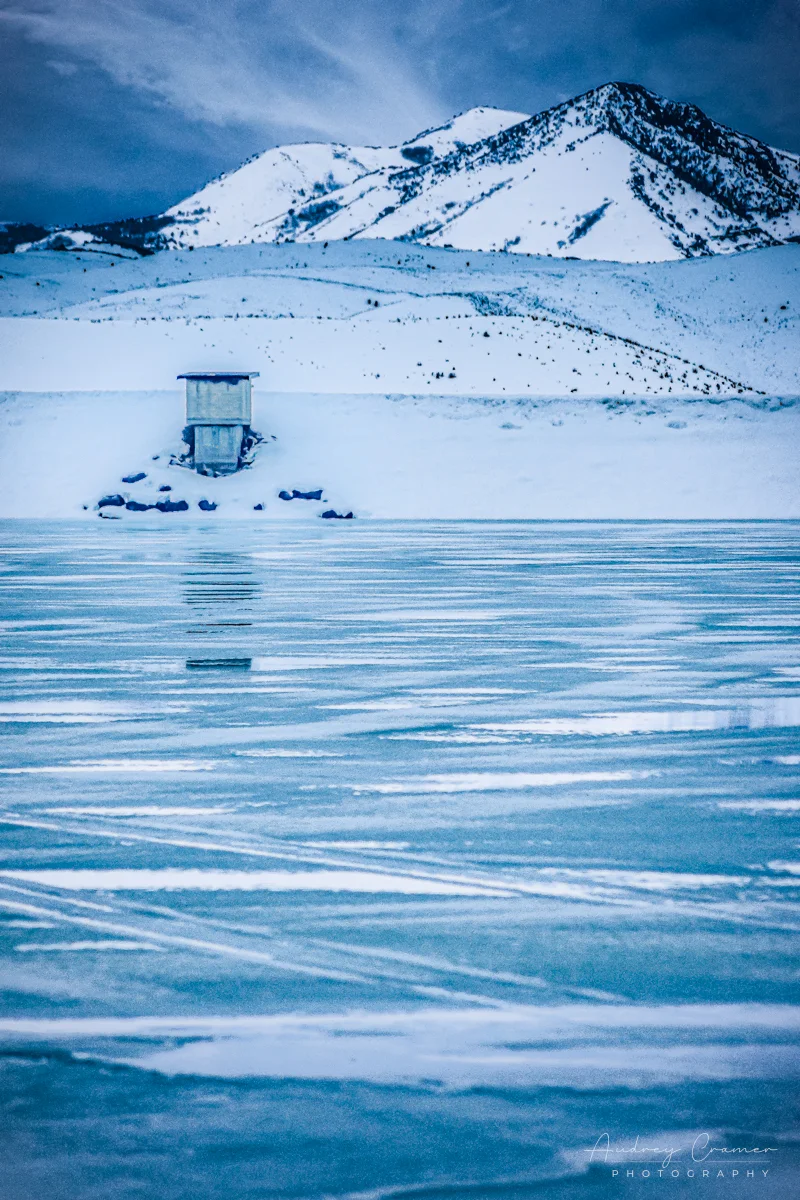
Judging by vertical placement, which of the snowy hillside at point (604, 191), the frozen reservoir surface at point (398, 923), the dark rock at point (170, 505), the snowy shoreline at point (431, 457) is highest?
the snowy hillside at point (604, 191)

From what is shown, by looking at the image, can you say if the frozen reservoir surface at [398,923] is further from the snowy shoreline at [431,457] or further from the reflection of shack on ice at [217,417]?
the reflection of shack on ice at [217,417]

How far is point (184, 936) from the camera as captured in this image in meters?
A: 4.55

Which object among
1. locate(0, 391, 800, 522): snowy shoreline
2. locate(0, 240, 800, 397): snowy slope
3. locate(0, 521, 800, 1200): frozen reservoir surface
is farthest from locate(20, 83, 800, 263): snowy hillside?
locate(0, 521, 800, 1200): frozen reservoir surface

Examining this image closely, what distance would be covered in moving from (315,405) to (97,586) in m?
25.2

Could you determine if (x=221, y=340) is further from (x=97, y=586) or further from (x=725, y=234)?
(x=725, y=234)

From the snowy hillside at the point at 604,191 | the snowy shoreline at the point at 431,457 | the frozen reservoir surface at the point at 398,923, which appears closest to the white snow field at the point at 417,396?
the snowy shoreline at the point at 431,457

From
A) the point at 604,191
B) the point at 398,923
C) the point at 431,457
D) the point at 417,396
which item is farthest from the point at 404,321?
the point at 604,191

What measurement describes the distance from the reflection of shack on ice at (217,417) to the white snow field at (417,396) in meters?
0.55

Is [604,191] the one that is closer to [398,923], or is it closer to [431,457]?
[431,457]

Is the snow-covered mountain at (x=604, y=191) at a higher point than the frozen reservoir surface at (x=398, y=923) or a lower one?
higher

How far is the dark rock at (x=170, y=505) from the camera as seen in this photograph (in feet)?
103

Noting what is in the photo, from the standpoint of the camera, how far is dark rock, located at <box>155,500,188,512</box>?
31266 millimetres

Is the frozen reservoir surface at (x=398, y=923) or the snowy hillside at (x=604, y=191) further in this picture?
the snowy hillside at (x=604, y=191)

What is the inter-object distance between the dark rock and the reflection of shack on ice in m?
2.18
